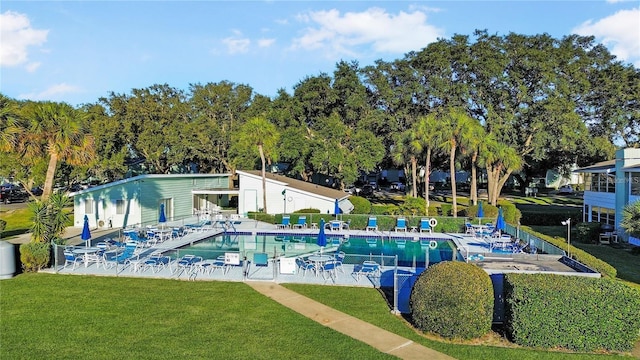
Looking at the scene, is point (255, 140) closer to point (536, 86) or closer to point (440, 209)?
point (440, 209)

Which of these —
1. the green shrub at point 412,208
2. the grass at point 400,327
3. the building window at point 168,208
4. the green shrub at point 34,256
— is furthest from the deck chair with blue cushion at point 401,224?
the green shrub at point 34,256

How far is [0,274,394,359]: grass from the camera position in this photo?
8.81 m

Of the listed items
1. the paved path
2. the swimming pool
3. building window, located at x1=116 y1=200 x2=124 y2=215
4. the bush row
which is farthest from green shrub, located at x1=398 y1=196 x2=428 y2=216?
building window, located at x1=116 y1=200 x2=124 y2=215

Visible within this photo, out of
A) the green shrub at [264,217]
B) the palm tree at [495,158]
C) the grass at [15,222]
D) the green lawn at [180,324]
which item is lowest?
the green lawn at [180,324]

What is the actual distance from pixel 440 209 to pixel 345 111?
49.1 ft

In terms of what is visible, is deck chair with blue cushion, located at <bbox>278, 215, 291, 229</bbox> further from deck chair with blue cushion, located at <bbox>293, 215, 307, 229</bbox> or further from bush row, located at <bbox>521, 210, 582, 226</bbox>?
bush row, located at <bbox>521, 210, 582, 226</bbox>

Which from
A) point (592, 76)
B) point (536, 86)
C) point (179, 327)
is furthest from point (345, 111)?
point (179, 327)

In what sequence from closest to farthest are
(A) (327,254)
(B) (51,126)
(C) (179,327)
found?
(C) (179,327)
(A) (327,254)
(B) (51,126)

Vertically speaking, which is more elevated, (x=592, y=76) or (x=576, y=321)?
(x=592, y=76)

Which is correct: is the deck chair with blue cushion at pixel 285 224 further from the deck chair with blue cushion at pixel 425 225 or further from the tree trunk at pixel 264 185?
the deck chair with blue cushion at pixel 425 225

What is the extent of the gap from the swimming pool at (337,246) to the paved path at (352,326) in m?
2.46

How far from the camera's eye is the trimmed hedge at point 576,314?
927 cm

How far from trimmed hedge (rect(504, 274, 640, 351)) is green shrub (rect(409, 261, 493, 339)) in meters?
0.63

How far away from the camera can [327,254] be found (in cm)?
1714
